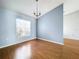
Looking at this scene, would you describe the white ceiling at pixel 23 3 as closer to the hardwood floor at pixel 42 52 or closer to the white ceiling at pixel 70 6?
the white ceiling at pixel 70 6

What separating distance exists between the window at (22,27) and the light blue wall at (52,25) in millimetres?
1316

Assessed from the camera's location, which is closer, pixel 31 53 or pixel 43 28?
pixel 31 53

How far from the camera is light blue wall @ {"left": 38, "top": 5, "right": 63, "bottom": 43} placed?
4477 mm

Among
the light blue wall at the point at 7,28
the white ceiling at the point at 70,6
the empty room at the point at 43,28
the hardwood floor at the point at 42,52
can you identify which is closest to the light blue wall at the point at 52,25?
the empty room at the point at 43,28

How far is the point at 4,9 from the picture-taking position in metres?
3.82

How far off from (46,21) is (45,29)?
78 cm

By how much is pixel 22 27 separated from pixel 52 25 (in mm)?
2585

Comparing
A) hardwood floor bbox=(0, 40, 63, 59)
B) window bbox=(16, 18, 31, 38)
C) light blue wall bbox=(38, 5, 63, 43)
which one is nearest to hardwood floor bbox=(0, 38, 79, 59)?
hardwood floor bbox=(0, 40, 63, 59)

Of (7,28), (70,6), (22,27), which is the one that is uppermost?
(70,6)

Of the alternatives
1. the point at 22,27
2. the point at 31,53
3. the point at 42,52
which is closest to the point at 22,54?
the point at 31,53

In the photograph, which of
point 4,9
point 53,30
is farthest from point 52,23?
point 4,9

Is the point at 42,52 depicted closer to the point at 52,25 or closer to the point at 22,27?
the point at 52,25

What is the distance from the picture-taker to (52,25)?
17.2 feet

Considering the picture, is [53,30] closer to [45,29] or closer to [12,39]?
[45,29]
